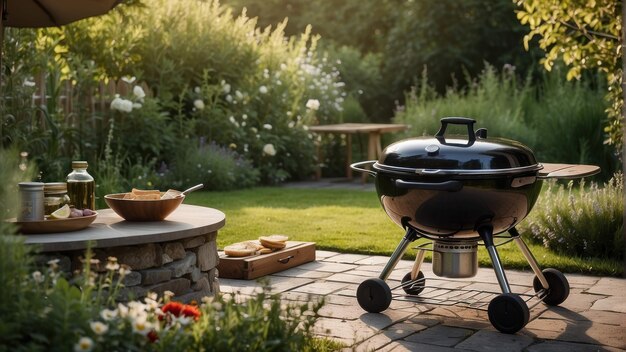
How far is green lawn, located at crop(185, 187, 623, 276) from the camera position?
5.88 metres

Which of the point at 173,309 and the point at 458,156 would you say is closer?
the point at 173,309

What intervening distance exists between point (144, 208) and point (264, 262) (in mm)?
1344

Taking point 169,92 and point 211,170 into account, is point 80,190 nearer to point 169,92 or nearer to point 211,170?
point 211,170

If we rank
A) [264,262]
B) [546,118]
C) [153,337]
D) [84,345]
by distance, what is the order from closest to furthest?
1. [84,345]
2. [153,337]
3. [264,262]
4. [546,118]

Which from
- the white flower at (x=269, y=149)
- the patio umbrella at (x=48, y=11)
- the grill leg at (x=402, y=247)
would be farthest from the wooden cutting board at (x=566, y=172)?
the white flower at (x=269, y=149)

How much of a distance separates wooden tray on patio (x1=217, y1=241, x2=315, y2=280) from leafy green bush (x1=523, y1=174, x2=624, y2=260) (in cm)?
165

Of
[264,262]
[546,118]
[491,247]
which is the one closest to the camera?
[491,247]

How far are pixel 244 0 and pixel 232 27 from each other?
46.8 feet

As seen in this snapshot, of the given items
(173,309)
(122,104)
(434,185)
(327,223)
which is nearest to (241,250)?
(434,185)

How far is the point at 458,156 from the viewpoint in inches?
167

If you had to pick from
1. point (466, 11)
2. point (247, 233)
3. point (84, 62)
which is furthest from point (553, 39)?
point (466, 11)

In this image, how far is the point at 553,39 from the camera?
7227 mm

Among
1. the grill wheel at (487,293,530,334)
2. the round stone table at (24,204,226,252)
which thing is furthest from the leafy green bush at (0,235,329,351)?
the grill wheel at (487,293,530,334)

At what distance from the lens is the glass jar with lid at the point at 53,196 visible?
4.19 metres
